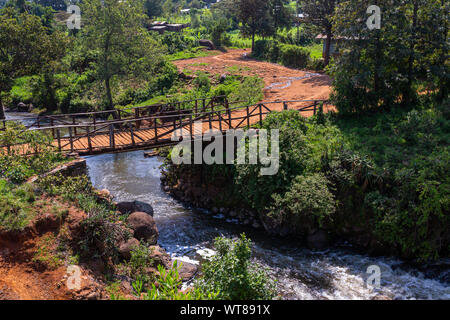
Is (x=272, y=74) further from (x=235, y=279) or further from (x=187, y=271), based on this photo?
(x=235, y=279)

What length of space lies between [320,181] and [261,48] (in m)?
33.0

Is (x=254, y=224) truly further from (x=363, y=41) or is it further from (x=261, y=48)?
(x=261, y=48)

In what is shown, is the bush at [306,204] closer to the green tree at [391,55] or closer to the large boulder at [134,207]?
the large boulder at [134,207]

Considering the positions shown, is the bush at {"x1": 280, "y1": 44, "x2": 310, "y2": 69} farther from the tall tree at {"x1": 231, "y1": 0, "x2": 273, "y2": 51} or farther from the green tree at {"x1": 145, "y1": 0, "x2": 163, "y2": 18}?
the green tree at {"x1": 145, "y1": 0, "x2": 163, "y2": 18}

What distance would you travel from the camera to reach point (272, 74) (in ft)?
120

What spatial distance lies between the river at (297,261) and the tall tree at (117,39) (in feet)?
36.0

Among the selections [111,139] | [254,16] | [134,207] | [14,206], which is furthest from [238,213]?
[254,16]

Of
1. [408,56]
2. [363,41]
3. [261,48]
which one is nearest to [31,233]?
[363,41]

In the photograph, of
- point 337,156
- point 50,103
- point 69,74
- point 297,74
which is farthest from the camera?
point 69,74


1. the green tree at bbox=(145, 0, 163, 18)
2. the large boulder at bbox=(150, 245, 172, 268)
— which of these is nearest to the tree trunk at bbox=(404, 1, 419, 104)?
the large boulder at bbox=(150, 245, 172, 268)

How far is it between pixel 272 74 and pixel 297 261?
80.6ft

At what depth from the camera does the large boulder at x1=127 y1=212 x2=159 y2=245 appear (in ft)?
52.6

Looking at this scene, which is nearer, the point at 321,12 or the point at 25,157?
the point at 25,157

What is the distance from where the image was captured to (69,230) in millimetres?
12547
